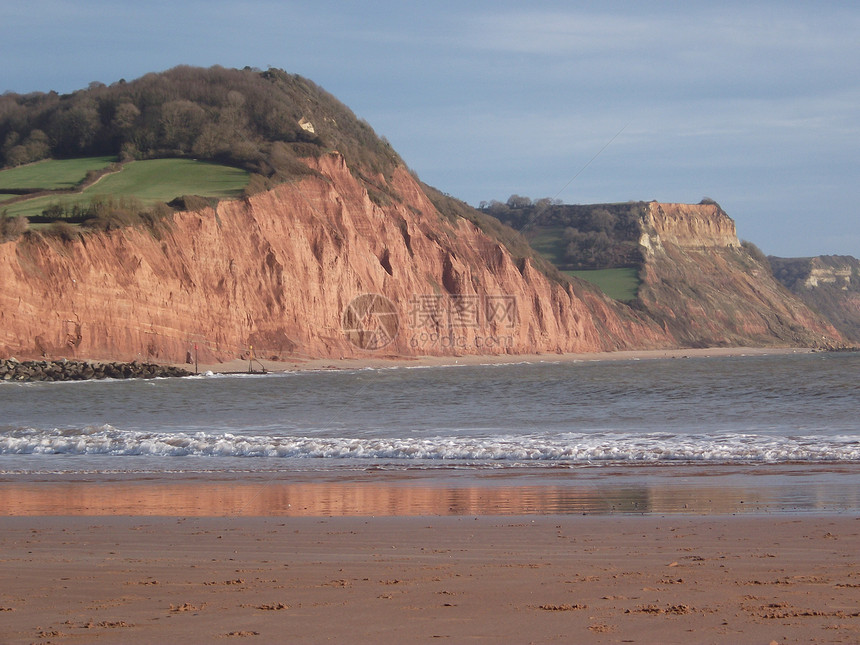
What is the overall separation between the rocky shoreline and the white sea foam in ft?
68.4

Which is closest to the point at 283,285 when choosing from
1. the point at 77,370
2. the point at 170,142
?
the point at 77,370

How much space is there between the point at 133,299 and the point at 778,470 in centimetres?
3680

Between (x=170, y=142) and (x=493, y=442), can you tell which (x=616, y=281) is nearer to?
(x=170, y=142)

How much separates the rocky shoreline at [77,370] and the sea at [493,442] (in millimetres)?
8975

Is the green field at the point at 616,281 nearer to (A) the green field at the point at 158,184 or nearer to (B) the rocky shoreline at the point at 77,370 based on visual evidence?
(A) the green field at the point at 158,184

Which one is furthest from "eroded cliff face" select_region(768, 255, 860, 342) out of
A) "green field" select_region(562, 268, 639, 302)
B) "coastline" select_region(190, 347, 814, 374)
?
"coastline" select_region(190, 347, 814, 374)

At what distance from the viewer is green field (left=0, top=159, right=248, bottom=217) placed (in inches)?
1882

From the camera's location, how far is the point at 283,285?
4909cm

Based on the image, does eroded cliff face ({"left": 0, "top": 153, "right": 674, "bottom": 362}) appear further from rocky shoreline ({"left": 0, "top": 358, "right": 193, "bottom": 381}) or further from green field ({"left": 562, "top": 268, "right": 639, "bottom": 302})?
green field ({"left": 562, "top": 268, "right": 639, "bottom": 302})

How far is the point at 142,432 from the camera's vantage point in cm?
1767

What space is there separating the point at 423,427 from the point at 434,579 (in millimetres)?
12247

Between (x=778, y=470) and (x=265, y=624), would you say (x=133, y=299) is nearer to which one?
(x=778, y=470)

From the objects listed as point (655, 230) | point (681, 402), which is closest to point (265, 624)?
point (681, 402)

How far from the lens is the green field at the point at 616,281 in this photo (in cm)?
10606
